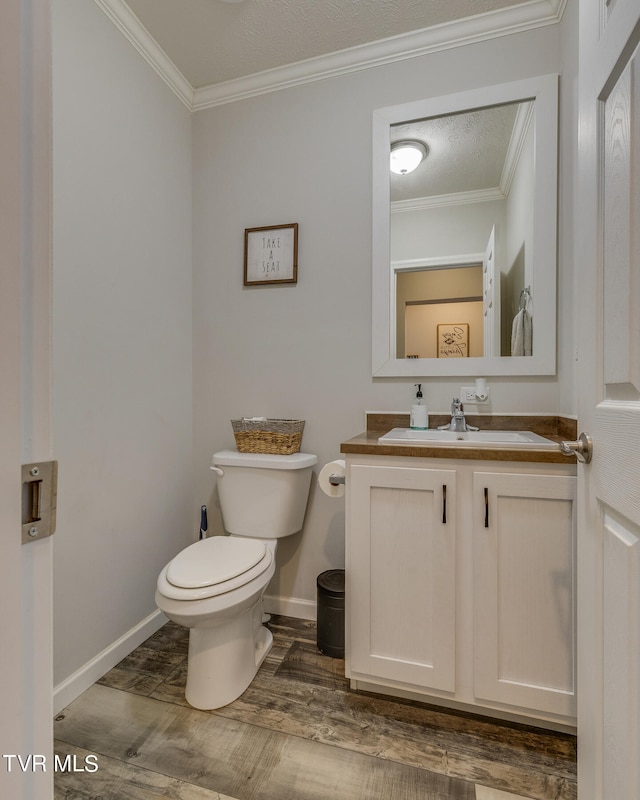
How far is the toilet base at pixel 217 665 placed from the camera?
141 centimetres

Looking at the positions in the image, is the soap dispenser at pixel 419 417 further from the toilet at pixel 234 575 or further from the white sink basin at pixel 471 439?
the toilet at pixel 234 575

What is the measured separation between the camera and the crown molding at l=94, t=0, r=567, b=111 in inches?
64.1

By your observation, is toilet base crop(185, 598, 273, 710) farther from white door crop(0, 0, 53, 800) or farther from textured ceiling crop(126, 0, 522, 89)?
textured ceiling crop(126, 0, 522, 89)

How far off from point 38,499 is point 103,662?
1.52 metres

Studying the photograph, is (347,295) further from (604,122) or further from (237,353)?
(604,122)

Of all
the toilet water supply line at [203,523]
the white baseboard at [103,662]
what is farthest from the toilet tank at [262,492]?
the white baseboard at [103,662]

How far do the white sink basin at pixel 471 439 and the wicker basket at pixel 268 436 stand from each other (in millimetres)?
462

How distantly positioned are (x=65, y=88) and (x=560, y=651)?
243 cm

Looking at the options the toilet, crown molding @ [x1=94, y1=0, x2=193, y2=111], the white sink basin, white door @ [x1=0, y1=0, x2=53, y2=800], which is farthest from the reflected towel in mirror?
crown molding @ [x1=94, y1=0, x2=193, y2=111]

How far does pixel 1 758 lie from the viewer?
15.8 inches

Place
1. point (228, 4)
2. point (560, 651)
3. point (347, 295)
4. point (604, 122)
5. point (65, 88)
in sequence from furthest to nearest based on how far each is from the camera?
point (347, 295) → point (228, 4) → point (65, 88) → point (560, 651) → point (604, 122)

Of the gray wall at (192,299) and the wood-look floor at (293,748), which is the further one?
the gray wall at (192,299)

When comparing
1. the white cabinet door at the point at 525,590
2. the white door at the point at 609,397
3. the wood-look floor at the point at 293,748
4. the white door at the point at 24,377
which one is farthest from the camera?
the white cabinet door at the point at 525,590

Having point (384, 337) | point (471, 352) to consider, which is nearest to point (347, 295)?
point (384, 337)
